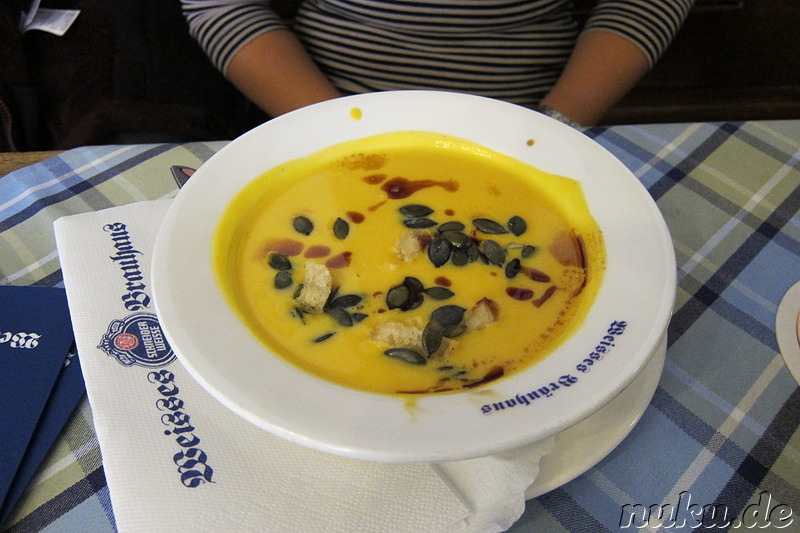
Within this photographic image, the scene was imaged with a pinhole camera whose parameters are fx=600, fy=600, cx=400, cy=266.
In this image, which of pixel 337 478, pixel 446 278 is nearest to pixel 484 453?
pixel 337 478

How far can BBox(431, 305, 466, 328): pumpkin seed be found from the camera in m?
0.86

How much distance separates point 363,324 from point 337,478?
0.21m

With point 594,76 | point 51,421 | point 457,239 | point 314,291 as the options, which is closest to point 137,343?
point 51,421

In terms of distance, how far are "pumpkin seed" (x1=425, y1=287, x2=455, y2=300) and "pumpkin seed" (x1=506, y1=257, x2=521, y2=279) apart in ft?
0.32

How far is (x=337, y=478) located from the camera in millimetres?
785

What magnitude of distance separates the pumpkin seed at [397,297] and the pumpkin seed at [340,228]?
0.16 metres

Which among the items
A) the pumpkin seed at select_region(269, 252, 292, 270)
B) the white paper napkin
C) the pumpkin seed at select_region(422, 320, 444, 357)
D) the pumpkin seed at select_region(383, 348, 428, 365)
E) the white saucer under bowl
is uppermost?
the white saucer under bowl

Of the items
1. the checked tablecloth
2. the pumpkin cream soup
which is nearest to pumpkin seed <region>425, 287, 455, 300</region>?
the pumpkin cream soup

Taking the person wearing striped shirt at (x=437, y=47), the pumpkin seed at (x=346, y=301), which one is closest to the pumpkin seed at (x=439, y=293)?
the pumpkin seed at (x=346, y=301)

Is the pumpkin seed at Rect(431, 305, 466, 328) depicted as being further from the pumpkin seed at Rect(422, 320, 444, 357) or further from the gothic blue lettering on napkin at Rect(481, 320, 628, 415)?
the gothic blue lettering on napkin at Rect(481, 320, 628, 415)

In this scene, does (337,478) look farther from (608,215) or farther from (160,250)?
(608,215)

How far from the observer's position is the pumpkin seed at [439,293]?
2.98 feet

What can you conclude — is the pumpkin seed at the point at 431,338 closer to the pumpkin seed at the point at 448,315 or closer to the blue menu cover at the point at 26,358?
the pumpkin seed at the point at 448,315

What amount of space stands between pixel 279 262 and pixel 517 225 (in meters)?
0.40
